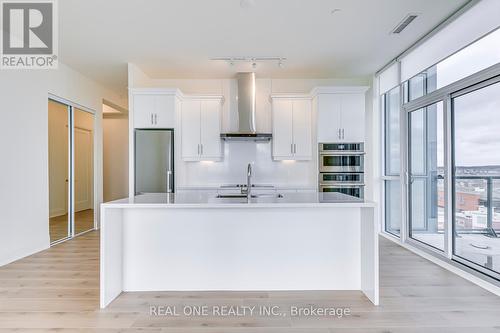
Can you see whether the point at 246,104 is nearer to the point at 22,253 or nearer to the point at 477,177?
the point at 477,177

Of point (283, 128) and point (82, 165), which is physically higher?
point (283, 128)

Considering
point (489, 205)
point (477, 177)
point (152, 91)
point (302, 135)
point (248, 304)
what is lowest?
point (248, 304)

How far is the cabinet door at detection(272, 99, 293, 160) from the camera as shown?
201 inches

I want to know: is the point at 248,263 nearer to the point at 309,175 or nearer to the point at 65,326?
the point at 65,326

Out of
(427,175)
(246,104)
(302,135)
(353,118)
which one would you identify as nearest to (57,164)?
(246,104)

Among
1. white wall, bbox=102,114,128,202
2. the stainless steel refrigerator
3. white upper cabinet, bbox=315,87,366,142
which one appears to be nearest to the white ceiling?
white upper cabinet, bbox=315,87,366,142

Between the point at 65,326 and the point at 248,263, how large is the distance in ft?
4.90

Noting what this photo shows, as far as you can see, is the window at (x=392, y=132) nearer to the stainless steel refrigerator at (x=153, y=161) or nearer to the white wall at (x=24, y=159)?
the stainless steel refrigerator at (x=153, y=161)

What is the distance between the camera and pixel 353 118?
16.1 ft

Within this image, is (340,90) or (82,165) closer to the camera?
(340,90)

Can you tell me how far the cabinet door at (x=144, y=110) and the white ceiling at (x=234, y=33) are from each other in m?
0.55

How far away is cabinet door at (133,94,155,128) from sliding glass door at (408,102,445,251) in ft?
13.0

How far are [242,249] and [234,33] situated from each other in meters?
2.59

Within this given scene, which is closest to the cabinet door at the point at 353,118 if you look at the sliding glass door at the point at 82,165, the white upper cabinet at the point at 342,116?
the white upper cabinet at the point at 342,116
